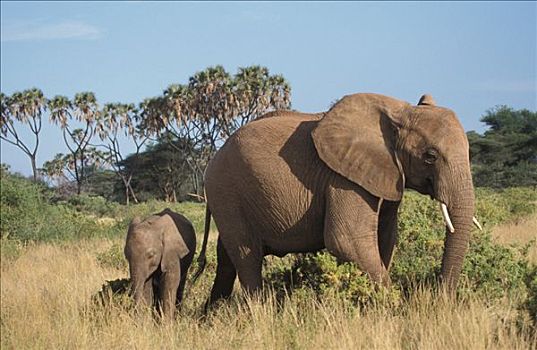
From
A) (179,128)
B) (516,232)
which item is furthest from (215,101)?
(516,232)

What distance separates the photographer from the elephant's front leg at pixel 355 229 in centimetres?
694

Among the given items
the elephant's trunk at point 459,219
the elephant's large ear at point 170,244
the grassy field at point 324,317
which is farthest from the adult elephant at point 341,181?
the elephant's large ear at point 170,244

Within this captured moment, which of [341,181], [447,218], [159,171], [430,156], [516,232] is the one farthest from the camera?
[159,171]

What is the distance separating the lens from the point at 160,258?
28.9ft

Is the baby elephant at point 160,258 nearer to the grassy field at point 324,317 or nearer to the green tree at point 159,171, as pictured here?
the grassy field at point 324,317

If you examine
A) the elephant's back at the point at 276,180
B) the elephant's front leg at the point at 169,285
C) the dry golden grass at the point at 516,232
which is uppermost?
the elephant's back at the point at 276,180

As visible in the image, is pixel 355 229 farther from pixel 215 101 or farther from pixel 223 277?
pixel 215 101

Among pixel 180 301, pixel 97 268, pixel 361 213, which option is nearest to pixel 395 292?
pixel 361 213

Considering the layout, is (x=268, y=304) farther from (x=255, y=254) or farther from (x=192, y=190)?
(x=192, y=190)

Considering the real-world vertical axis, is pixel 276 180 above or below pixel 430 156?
below

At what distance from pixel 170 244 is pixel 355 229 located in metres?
2.64

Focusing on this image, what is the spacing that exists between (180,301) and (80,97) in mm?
52744

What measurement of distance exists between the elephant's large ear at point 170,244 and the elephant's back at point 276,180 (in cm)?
108

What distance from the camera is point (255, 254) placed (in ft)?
25.9
